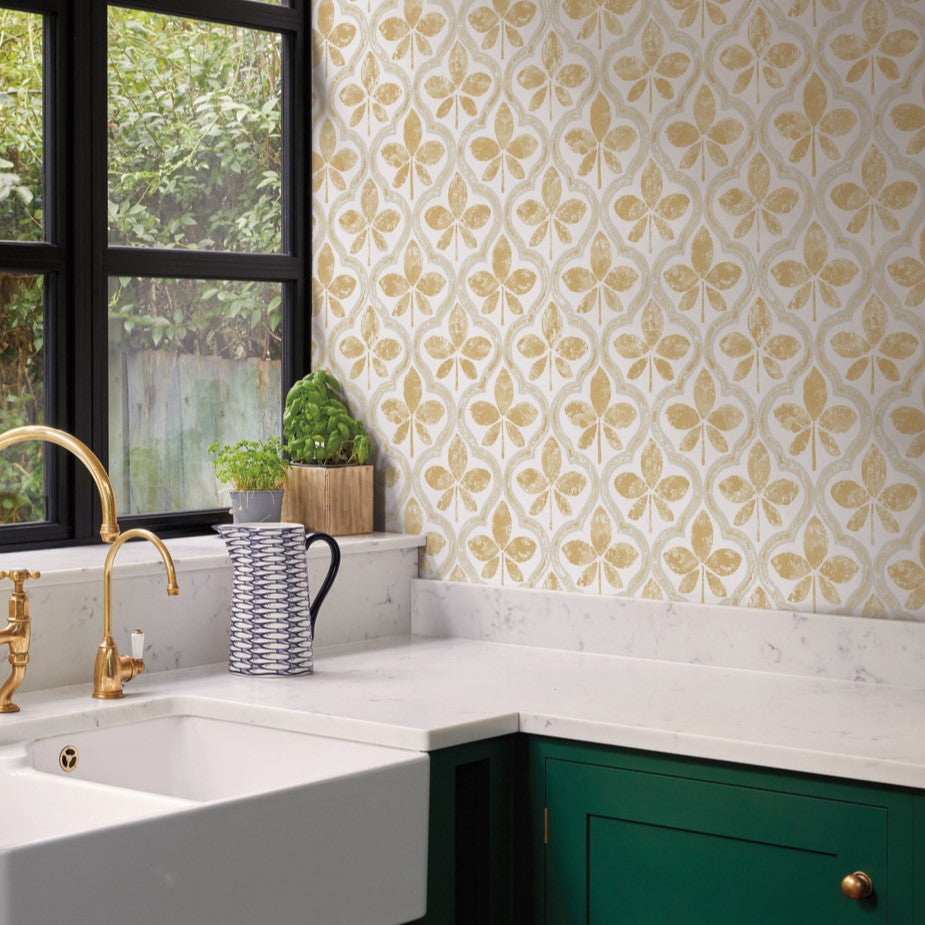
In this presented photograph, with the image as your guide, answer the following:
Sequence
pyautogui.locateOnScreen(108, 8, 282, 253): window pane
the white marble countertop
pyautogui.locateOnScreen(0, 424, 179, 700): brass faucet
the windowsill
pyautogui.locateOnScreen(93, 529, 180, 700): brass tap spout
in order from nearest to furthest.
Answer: the white marble countertop → pyautogui.locateOnScreen(0, 424, 179, 700): brass faucet → pyautogui.locateOnScreen(93, 529, 180, 700): brass tap spout → the windowsill → pyautogui.locateOnScreen(108, 8, 282, 253): window pane

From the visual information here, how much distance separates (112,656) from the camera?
99.9 inches

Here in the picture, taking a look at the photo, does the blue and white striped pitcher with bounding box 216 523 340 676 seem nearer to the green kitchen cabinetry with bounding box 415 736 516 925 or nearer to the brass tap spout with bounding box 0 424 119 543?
the brass tap spout with bounding box 0 424 119 543

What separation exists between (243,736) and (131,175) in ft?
4.05

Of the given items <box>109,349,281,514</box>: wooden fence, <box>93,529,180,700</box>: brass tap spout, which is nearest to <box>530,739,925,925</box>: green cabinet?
<box>93,529,180,700</box>: brass tap spout

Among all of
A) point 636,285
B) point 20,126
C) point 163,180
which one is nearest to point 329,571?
point 636,285

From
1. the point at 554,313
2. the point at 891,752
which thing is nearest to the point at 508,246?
the point at 554,313

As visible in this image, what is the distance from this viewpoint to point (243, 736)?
2.48m

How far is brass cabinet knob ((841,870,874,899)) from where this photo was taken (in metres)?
2.09

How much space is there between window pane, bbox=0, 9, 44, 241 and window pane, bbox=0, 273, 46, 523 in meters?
0.11

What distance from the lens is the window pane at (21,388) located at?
2.92 metres

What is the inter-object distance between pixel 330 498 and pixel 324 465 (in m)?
0.08

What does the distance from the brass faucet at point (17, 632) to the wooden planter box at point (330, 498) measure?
2.71 feet

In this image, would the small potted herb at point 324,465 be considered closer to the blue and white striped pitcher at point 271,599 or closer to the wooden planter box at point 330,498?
→ the wooden planter box at point 330,498

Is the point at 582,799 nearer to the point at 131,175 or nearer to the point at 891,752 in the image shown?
the point at 891,752
